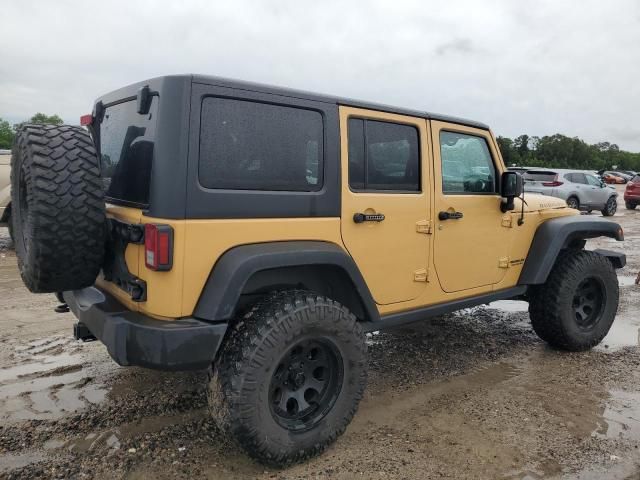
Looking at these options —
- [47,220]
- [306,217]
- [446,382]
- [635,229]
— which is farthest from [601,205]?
[47,220]

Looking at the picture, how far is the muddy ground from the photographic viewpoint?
269 cm

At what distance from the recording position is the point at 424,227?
3.32 m

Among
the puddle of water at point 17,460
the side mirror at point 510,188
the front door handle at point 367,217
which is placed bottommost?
the puddle of water at point 17,460

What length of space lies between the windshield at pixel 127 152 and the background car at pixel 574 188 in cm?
1460

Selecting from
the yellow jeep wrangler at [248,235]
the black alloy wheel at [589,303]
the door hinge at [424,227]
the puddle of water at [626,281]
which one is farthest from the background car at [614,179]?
the yellow jeep wrangler at [248,235]

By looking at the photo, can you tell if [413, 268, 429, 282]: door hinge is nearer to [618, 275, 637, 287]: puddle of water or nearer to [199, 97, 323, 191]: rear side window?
[199, 97, 323, 191]: rear side window

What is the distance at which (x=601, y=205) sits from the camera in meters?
16.7

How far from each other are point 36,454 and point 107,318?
0.93 metres

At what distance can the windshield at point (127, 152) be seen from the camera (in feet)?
8.09

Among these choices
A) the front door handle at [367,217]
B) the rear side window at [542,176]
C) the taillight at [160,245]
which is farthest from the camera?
the rear side window at [542,176]

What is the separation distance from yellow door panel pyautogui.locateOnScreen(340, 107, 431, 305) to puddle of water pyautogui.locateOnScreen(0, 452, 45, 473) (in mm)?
2006

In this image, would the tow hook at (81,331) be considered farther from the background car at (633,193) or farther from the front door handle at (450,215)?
the background car at (633,193)

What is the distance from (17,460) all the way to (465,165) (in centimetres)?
334

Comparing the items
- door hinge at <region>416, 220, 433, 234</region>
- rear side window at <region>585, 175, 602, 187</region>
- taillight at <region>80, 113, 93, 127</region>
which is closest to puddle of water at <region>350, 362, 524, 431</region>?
door hinge at <region>416, 220, 433, 234</region>
